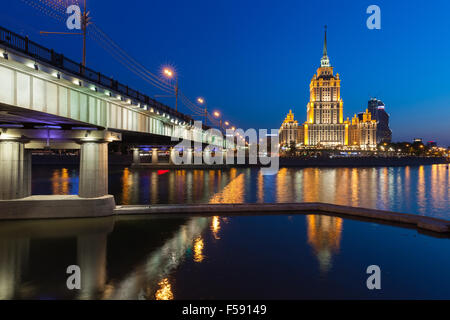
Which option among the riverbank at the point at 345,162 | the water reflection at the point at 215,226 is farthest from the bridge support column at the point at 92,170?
the riverbank at the point at 345,162

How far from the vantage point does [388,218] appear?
22.7 metres

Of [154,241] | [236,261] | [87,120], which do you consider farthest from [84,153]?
[236,261]

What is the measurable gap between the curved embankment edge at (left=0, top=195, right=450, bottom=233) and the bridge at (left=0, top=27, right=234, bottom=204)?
79 centimetres

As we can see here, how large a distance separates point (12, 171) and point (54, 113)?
7.62 metres

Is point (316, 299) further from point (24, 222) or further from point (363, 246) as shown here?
point (24, 222)

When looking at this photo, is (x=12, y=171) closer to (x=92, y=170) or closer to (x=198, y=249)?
(x=92, y=170)

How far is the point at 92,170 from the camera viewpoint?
23.4m

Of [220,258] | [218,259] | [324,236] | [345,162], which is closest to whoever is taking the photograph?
[218,259]

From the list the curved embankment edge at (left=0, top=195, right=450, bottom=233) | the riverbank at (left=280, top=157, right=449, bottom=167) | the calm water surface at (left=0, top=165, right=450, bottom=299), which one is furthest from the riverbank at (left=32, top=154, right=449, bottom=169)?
the calm water surface at (left=0, top=165, right=450, bottom=299)

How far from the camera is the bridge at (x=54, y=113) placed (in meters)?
14.4

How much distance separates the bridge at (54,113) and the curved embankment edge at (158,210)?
2.58 ft

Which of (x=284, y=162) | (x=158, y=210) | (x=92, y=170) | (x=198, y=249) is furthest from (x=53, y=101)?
(x=284, y=162)

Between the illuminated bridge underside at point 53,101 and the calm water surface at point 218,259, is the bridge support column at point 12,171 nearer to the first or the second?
the illuminated bridge underside at point 53,101

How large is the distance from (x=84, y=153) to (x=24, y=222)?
578 cm
